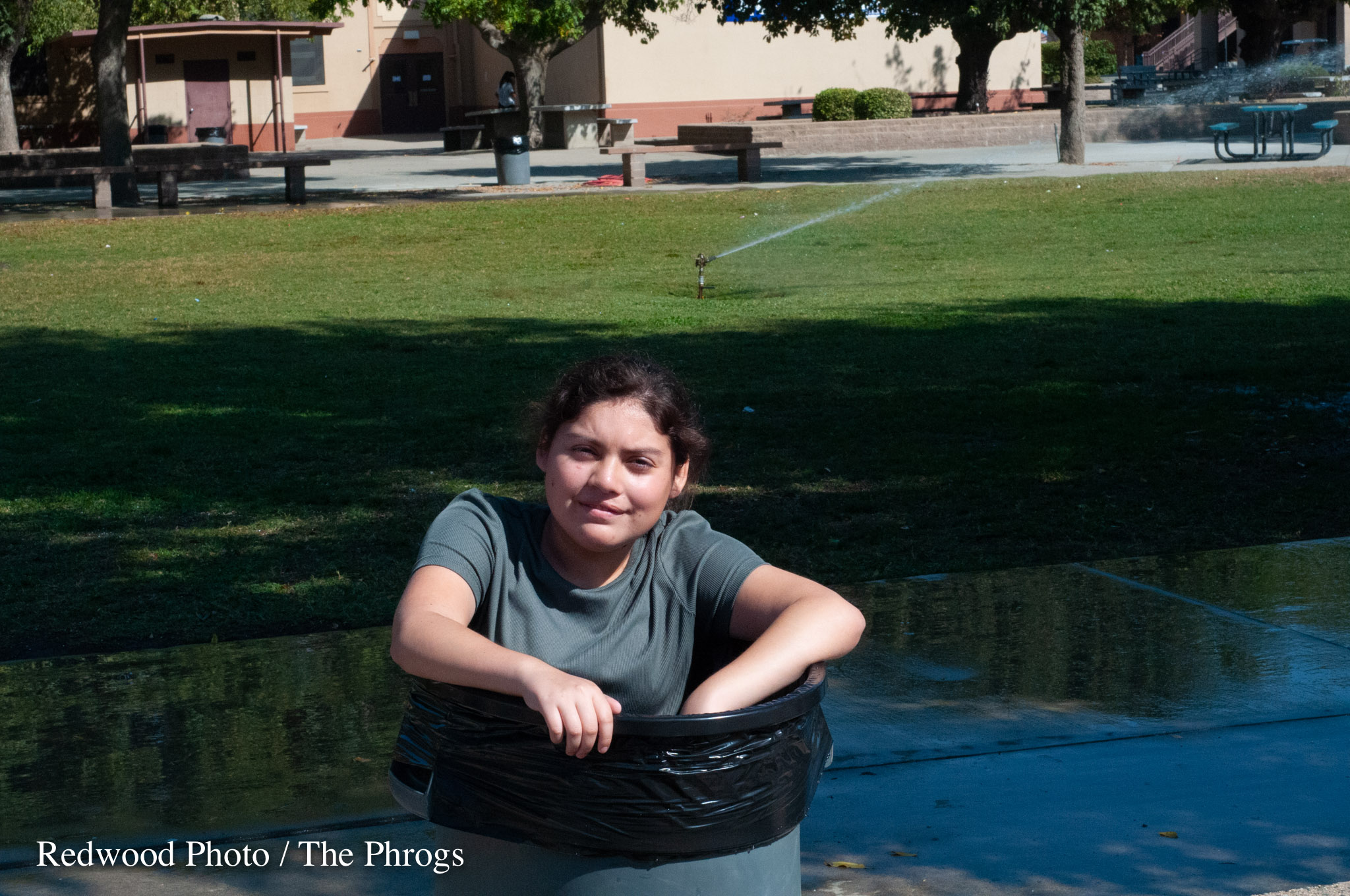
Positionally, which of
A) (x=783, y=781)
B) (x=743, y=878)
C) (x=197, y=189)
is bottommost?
(x=743, y=878)

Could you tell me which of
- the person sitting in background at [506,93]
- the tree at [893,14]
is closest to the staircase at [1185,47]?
the person sitting in background at [506,93]

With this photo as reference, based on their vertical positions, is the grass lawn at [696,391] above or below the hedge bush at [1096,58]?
below

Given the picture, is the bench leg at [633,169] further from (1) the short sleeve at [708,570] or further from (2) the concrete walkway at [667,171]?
(1) the short sleeve at [708,570]

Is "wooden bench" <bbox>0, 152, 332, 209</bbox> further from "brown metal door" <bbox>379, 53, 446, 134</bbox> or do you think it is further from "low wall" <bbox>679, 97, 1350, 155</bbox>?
"brown metal door" <bbox>379, 53, 446, 134</bbox>

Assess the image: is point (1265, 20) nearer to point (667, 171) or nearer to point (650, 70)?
point (650, 70)

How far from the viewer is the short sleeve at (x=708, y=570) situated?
2326mm

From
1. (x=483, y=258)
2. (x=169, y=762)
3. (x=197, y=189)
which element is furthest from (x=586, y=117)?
(x=169, y=762)

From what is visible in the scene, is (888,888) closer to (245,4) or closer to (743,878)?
(743,878)

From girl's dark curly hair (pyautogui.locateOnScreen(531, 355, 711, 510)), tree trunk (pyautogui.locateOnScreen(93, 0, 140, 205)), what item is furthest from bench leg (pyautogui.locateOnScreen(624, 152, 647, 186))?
girl's dark curly hair (pyautogui.locateOnScreen(531, 355, 711, 510))

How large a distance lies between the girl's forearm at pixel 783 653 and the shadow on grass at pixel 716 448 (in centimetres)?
303

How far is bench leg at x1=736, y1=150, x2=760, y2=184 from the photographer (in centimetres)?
2516

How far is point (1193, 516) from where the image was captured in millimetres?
6121

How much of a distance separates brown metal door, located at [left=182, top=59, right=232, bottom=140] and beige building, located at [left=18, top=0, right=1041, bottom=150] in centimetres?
4

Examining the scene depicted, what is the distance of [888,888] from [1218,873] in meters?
0.67
